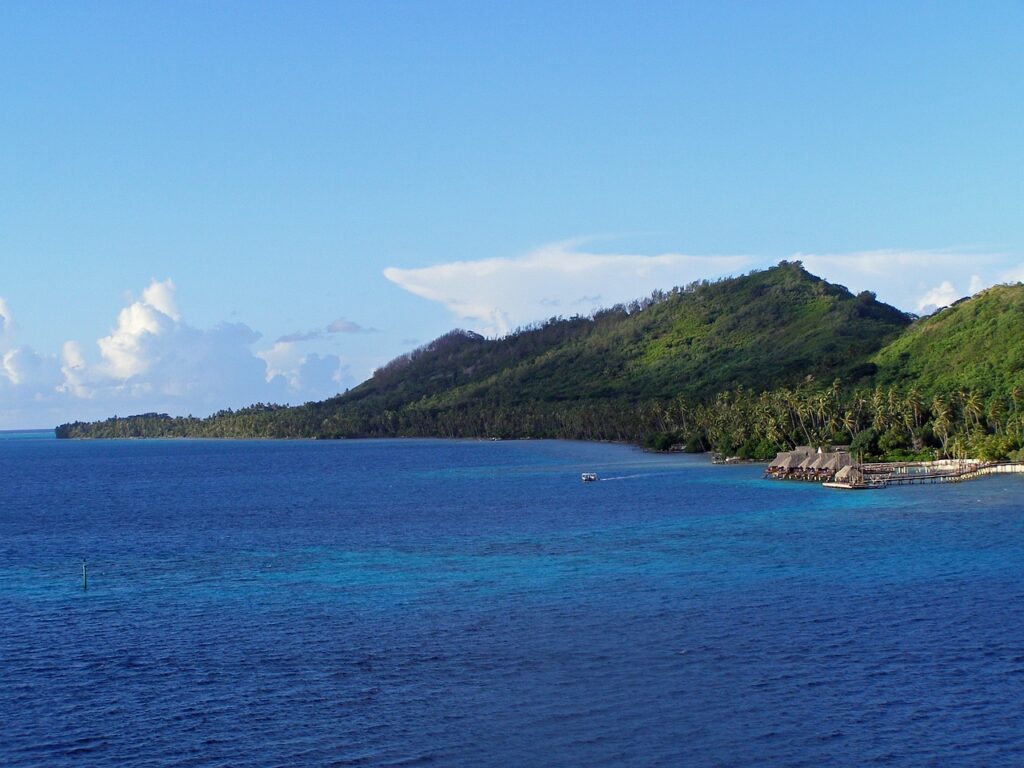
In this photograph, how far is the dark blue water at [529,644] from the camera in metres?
35.2

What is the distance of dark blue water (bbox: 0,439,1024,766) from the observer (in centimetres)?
3522

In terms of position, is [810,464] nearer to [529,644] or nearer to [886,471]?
[886,471]

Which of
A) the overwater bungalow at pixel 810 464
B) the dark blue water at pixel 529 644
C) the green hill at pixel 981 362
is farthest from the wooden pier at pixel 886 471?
the dark blue water at pixel 529 644

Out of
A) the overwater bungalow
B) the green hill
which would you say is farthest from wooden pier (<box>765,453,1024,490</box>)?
the green hill

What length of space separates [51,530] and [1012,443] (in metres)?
111

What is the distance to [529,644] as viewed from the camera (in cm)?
4697

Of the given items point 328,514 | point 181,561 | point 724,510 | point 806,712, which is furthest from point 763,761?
point 328,514

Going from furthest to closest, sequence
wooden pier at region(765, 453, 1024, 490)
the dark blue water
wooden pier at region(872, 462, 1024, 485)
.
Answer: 1. wooden pier at region(872, 462, 1024, 485)
2. wooden pier at region(765, 453, 1024, 490)
3. the dark blue water

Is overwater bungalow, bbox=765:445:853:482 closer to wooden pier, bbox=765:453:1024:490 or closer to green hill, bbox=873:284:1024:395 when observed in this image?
wooden pier, bbox=765:453:1024:490

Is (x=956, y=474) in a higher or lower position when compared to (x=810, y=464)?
lower

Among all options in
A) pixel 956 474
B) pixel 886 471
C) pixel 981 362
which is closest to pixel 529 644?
pixel 956 474

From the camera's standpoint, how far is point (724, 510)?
3994 inches

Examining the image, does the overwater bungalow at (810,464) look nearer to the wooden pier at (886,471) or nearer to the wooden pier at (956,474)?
the wooden pier at (886,471)

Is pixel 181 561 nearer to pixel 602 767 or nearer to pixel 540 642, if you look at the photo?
pixel 540 642
